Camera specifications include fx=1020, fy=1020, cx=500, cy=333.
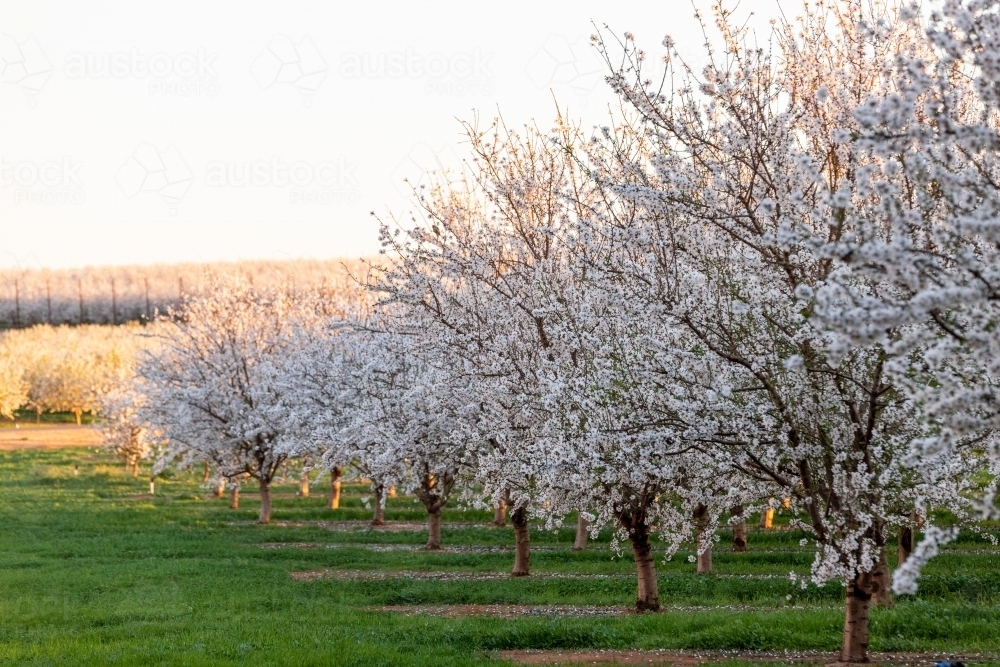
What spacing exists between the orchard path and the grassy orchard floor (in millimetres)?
45630

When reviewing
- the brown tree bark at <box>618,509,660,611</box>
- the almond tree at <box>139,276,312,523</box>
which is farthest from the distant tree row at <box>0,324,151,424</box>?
the brown tree bark at <box>618,509,660,611</box>

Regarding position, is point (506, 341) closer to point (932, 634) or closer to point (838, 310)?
point (932, 634)

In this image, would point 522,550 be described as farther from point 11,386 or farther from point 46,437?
point 11,386

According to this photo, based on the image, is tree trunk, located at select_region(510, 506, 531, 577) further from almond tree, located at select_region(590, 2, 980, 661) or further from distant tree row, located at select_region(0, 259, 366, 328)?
distant tree row, located at select_region(0, 259, 366, 328)

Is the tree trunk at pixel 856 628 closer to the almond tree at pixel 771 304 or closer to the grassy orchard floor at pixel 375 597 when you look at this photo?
the almond tree at pixel 771 304

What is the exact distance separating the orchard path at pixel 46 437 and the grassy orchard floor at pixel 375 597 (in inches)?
1796

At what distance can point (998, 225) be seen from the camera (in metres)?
5.32

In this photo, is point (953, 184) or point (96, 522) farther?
point (96, 522)

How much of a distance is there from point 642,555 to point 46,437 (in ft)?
259

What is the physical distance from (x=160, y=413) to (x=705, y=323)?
31510 mm

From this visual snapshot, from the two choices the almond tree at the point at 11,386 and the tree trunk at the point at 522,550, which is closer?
the tree trunk at the point at 522,550

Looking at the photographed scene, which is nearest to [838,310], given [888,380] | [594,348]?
[888,380]

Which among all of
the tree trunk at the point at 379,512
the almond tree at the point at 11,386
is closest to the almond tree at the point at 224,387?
the tree trunk at the point at 379,512

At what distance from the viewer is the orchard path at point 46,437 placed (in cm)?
7700
